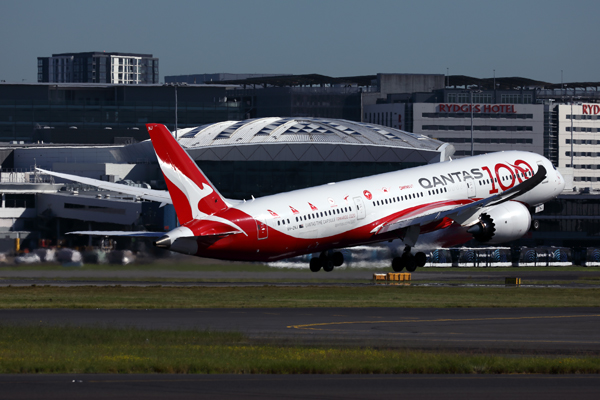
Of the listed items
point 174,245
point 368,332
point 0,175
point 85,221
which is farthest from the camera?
point 0,175

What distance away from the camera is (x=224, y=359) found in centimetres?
3169

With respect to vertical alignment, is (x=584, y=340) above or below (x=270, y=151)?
below

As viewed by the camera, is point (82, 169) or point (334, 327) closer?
point (334, 327)

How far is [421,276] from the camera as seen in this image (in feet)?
302

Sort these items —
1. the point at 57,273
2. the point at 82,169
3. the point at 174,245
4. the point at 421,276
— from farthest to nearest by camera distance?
the point at 82,169 < the point at 421,276 < the point at 57,273 < the point at 174,245

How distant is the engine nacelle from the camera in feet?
209

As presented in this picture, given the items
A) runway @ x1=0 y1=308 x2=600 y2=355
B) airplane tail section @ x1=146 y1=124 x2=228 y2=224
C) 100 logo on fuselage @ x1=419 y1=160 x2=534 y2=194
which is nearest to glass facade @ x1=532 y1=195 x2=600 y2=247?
100 logo on fuselage @ x1=419 y1=160 x2=534 y2=194

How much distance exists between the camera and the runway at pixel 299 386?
25.2m

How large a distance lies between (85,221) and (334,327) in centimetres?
8255

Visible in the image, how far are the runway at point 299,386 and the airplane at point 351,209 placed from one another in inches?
966

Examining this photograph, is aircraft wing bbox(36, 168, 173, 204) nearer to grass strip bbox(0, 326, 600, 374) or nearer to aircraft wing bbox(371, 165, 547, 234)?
aircraft wing bbox(371, 165, 547, 234)

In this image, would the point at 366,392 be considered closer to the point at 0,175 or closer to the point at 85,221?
the point at 85,221

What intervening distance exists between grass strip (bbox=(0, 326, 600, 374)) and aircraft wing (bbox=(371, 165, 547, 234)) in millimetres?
24981

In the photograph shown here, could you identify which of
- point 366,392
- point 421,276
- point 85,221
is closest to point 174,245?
point 366,392
